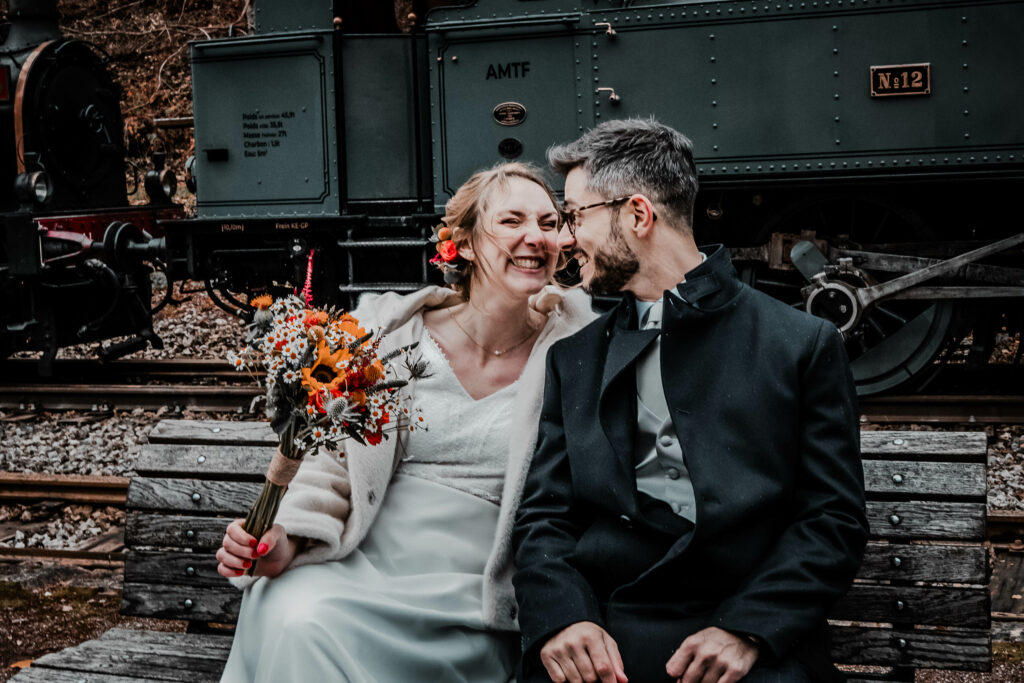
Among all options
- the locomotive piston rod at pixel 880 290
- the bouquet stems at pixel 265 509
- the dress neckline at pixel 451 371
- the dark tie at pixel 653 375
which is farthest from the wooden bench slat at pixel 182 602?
the locomotive piston rod at pixel 880 290

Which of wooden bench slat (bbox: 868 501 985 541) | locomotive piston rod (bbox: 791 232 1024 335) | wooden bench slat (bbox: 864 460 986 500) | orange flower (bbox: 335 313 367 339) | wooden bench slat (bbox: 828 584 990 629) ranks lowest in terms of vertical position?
wooden bench slat (bbox: 828 584 990 629)

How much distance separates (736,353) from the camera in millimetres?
2234

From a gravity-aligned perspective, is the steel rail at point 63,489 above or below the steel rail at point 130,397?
below

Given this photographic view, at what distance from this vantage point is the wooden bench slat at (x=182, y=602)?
2.83 m

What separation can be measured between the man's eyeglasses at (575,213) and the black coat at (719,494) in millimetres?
241

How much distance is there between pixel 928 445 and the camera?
99.0 inches

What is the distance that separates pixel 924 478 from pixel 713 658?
30.3 inches

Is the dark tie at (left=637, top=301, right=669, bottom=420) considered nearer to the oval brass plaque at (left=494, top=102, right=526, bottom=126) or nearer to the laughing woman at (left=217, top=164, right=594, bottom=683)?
the laughing woman at (left=217, top=164, right=594, bottom=683)

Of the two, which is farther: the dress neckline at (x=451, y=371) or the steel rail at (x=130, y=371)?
the steel rail at (x=130, y=371)

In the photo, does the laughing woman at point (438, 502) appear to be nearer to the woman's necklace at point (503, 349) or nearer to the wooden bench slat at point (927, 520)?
the woman's necklace at point (503, 349)

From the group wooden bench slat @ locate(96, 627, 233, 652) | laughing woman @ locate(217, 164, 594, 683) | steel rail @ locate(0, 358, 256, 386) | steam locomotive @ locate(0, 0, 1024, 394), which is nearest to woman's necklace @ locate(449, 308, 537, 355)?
laughing woman @ locate(217, 164, 594, 683)

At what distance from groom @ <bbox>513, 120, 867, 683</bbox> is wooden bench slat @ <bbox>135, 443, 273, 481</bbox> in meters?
0.82

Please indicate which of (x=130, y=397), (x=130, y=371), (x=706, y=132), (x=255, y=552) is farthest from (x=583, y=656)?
(x=130, y=371)

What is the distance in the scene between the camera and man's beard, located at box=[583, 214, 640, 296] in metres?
2.41
